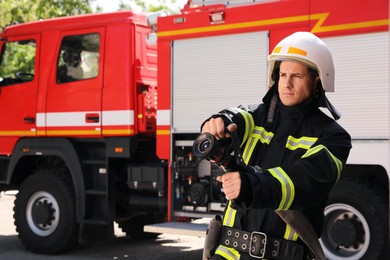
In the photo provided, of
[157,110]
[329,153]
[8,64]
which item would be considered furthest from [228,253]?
[8,64]

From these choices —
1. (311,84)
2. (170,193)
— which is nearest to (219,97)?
(170,193)

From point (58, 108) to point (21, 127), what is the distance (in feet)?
2.00

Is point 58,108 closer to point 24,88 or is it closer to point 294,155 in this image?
point 24,88

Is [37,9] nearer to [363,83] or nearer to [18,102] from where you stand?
[18,102]

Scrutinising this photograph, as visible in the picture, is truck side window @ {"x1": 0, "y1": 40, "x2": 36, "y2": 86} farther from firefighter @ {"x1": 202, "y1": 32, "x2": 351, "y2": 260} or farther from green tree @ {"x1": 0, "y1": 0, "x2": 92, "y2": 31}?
green tree @ {"x1": 0, "y1": 0, "x2": 92, "y2": 31}

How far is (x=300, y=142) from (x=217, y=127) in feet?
1.03

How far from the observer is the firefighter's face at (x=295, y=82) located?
8.65 ft

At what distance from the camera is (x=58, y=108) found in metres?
8.23

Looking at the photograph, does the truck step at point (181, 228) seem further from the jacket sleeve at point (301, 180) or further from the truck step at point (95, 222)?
the jacket sleeve at point (301, 180)

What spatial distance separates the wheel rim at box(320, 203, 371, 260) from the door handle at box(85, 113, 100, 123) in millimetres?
2872

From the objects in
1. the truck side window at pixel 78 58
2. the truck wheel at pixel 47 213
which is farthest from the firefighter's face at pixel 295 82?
the truck wheel at pixel 47 213

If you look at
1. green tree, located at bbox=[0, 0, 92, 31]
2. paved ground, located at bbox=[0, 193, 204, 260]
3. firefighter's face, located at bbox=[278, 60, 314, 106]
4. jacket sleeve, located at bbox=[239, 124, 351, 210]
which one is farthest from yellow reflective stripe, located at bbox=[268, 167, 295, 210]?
green tree, located at bbox=[0, 0, 92, 31]

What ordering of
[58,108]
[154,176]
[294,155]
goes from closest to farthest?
1. [294,155]
2. [154,176]
3. [58,108]

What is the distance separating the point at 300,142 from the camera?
260cm
